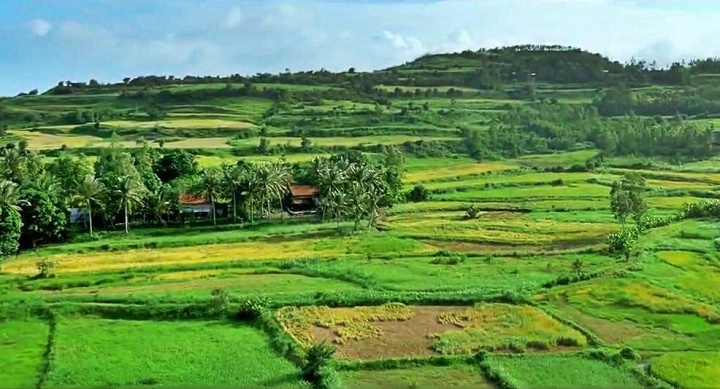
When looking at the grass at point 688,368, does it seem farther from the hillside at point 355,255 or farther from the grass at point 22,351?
the grass at point 22,351

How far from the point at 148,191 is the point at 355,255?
18.7 metres

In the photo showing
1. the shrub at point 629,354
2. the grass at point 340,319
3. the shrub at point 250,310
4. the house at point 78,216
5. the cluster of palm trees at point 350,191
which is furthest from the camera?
the house at point 78,216

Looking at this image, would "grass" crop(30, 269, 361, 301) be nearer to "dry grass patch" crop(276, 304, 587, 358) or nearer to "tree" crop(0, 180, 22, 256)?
"dry grass patch" crop(276, 304, 587, 358)

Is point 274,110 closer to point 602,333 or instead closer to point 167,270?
point 167,270

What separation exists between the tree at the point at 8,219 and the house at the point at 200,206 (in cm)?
1610

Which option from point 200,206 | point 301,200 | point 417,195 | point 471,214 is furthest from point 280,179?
point 417,195

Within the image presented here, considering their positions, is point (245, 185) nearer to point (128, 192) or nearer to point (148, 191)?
point (148, 191)

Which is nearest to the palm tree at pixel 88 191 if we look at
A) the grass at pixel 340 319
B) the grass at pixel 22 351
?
the grass at pixel 22 351

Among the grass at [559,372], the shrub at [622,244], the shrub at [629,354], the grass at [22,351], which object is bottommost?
the grass at [559,372]

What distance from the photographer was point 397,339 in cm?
2959

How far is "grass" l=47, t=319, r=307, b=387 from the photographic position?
25.1 metres

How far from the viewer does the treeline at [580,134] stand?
9812cm

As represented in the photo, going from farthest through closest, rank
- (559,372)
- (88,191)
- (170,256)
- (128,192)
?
1. (128,192)
2. (88,191)
3. (170,256)
4. (559,372)

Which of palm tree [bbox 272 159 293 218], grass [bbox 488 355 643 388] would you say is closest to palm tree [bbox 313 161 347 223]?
palm tree [bbox 272 159 293 218]
